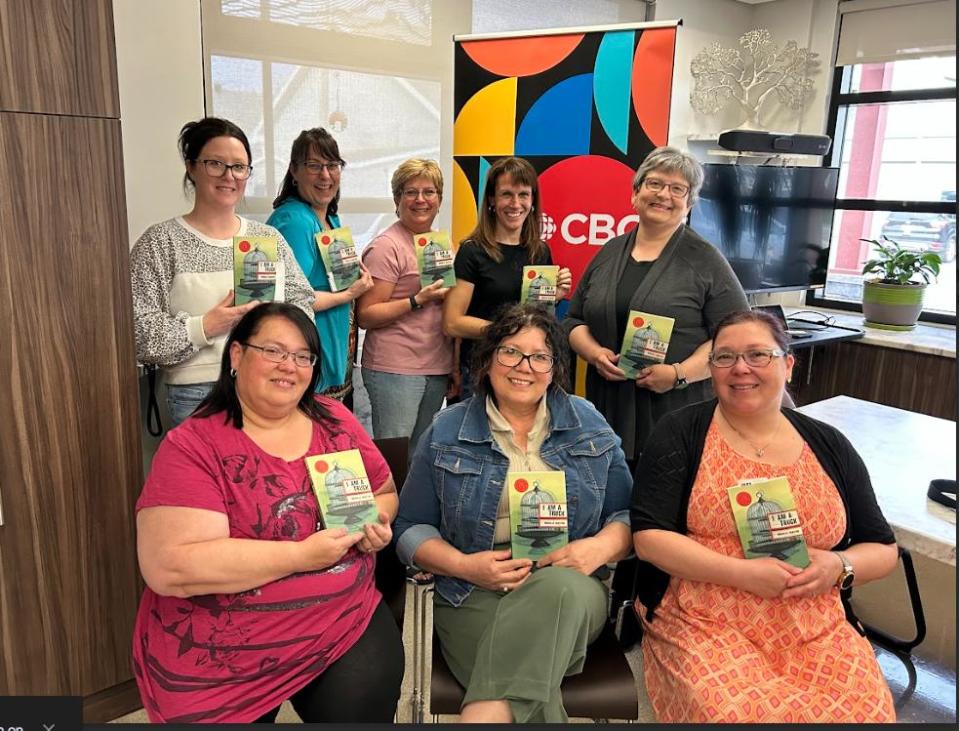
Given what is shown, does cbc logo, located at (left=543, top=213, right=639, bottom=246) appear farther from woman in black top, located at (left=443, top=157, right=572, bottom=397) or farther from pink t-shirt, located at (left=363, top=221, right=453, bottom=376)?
pink t-shirt, located at (left=363, top=221, right=453, bottom=376)

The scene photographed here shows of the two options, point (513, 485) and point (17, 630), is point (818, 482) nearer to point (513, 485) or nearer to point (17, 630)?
point (513, 485)

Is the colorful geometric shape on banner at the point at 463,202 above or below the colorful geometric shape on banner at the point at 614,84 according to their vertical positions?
below

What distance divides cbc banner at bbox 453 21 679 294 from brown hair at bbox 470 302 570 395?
131 centimetres

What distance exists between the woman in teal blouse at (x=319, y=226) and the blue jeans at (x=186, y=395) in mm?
397

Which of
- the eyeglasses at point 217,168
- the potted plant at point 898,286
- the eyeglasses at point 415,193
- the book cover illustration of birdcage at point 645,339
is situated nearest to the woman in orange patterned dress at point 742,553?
the book cover illustration of birdcage at point 645,339

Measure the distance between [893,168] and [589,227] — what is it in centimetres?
294

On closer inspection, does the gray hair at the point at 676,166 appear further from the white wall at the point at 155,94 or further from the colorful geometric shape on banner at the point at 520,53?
the white wall at the point at 155,94

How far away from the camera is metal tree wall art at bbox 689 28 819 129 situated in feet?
15.4

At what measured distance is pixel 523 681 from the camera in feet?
4.91

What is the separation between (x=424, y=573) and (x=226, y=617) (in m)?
0.45

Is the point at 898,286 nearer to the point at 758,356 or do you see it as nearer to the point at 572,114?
the point at 572,114

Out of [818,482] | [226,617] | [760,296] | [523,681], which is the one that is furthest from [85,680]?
[760,296]

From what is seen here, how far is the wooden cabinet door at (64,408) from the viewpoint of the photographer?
1.71 m

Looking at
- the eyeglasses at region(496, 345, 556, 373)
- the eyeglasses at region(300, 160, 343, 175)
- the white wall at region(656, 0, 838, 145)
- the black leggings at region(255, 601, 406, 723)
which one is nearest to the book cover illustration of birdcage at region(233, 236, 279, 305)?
the eyeglasses at region(300, 160, 343, 175)
